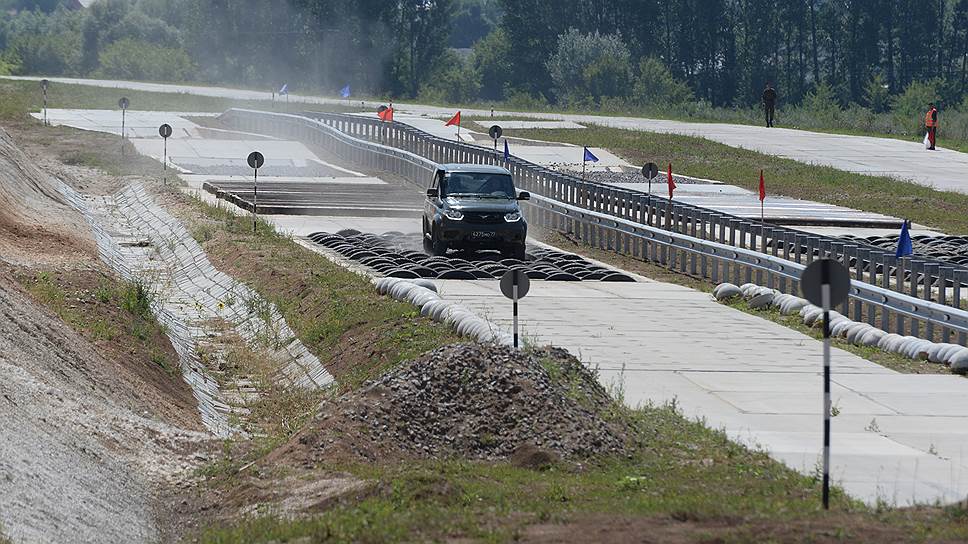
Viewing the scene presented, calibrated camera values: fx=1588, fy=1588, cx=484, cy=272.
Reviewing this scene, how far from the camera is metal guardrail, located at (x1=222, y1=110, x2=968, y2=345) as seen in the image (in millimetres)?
21391

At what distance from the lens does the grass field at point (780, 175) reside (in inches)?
1630

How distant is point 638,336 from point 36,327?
7.65m

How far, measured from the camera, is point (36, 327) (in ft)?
Answer: 55.8

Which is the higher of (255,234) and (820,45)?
(820,45)

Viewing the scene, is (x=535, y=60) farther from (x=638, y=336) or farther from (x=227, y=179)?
(x=638, y=336)

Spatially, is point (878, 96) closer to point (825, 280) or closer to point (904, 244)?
point (904, 244)

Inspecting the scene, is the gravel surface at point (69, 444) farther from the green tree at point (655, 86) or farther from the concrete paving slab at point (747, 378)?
the green tree at point (655, 86)

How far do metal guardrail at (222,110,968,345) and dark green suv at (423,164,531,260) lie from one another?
2.64 metres

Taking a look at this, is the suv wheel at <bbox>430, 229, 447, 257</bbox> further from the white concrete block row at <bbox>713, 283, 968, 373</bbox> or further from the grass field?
the grass field

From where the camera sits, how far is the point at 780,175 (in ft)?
165

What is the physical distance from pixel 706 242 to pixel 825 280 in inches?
661

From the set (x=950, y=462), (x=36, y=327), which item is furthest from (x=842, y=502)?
(x=36, y=327)

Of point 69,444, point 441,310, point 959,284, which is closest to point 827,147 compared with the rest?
point 959,284

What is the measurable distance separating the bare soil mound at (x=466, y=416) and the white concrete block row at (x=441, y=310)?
1.70 m
